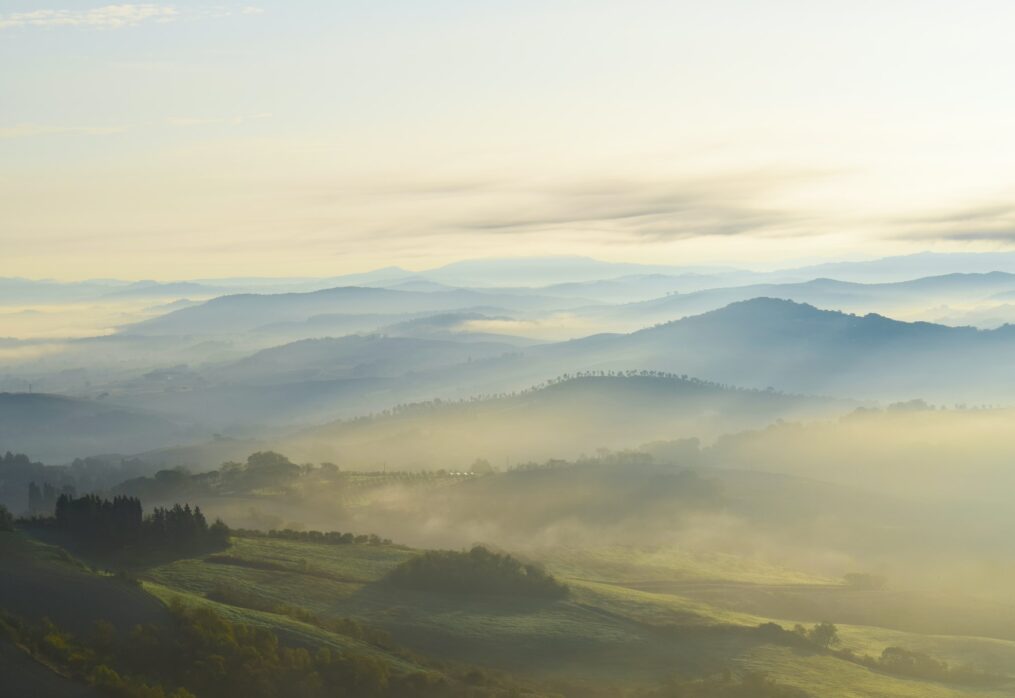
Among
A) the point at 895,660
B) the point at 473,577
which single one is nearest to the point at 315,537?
the point at 473,577

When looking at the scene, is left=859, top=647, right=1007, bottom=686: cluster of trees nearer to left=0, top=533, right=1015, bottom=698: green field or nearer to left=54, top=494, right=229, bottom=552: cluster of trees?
left=0, top=533, right=1015, bottom=698: green field

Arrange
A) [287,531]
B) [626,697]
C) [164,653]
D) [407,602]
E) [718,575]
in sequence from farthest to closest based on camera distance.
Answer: [718,575] < [287,531] < [407,602] < [626,697] < [164,653]

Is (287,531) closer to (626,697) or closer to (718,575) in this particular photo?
(718,575)

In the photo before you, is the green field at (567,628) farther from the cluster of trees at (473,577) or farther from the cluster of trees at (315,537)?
the cluster of trees at (315,537)

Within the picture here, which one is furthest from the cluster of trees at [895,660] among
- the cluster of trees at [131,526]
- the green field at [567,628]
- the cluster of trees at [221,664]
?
the cluster of trees at [131,526]

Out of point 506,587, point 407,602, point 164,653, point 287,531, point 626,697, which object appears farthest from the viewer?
point 287,531

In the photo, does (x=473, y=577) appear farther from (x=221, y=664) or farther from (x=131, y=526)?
(x=221, y=664)

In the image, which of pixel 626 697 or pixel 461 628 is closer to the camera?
pixel 626 697

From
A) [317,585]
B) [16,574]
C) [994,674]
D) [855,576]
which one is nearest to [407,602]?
[317,585]
